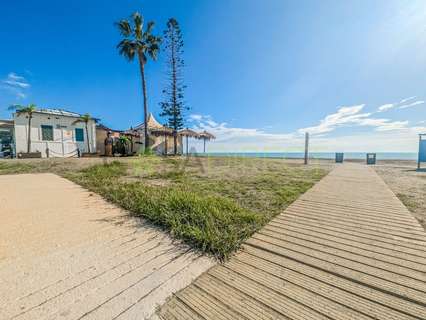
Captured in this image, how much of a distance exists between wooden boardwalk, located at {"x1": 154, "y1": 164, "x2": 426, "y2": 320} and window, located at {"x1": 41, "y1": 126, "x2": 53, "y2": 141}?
61.2 ft

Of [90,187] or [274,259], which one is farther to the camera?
[90,187]

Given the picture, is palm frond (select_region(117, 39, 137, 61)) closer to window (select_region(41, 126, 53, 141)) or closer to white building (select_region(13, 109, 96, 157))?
white building (select_region(13, 109, 96, 157))

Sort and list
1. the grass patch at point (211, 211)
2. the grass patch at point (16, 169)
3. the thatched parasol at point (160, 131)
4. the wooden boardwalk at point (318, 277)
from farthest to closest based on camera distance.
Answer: the thatched parasol at point (160, 131) → the grass patch at point (16, 169) → the grass patch at point (211, 211) → the wooden boardwalk at point (318, 277)

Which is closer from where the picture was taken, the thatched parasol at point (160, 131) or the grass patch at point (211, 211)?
the grass patch at point (211, 211)

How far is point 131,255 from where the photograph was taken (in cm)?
210

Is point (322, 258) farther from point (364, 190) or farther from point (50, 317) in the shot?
point (364, 190)

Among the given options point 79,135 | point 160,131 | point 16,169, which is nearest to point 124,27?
point 160,131

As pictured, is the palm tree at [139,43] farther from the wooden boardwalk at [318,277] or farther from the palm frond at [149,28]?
the wooden boardwalk at [318,277]

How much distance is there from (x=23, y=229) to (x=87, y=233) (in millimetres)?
1042

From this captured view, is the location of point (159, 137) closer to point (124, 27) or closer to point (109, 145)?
point (109, 145)

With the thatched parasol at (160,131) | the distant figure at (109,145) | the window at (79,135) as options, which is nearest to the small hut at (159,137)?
the thatched parasol at (160,131)

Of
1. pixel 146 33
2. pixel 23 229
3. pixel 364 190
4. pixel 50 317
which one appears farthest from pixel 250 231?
pixel 146 33

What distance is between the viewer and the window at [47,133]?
14.3 metres

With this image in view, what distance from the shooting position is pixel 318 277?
1736mm
